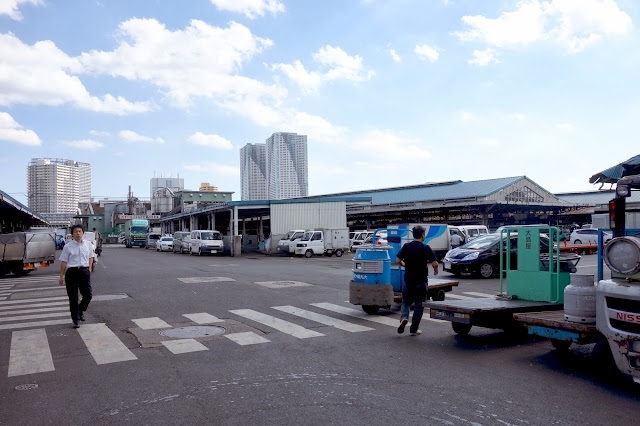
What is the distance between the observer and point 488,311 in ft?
24.8

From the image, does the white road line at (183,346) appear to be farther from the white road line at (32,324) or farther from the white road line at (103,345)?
the white road line at (32,324)

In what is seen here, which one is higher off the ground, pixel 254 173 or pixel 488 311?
pixel 254 173

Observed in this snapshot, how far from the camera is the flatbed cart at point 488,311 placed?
7.61 metres

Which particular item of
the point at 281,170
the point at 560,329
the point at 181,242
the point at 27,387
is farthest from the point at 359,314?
the point at 281,170

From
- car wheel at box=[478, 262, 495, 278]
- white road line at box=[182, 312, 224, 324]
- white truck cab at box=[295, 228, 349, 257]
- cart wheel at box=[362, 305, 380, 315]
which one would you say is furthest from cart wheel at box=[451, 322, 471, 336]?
white truck cab at box=[295, 228, 349, 257]

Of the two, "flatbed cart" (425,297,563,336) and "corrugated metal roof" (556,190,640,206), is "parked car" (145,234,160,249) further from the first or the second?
"flatbed cart" (425,297,563,336)

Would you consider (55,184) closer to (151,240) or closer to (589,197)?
(151,240)

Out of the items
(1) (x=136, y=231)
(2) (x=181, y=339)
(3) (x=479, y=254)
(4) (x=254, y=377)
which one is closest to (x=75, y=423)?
(4) (x=254, y=377)

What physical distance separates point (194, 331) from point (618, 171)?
25.3 ft

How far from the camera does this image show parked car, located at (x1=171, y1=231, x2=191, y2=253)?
4208 centimetres

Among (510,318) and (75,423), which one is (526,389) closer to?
(510,318)

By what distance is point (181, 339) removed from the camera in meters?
8.07

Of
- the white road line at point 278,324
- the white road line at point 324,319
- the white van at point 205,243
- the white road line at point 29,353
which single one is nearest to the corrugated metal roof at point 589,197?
the white van at point 205,243

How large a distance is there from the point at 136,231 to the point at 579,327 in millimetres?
62437
